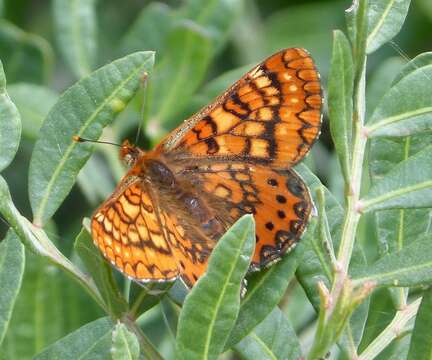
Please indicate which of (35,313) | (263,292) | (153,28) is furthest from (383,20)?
(153,28)

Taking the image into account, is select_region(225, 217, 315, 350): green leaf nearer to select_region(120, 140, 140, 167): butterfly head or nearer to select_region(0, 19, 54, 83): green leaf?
select_region(120, 140, 140, 167): butterfly head

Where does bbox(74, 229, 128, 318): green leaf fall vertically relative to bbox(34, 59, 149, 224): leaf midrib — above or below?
below

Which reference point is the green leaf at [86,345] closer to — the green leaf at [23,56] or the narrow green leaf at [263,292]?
the narrow green leaf at [263,292]

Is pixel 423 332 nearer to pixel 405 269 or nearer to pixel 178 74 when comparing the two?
pixel 405 269

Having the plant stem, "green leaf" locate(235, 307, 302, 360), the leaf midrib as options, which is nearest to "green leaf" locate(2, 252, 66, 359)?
the leaf midrib

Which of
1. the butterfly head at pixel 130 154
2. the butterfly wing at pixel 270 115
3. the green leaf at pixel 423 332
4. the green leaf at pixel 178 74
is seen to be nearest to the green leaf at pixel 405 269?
the green leaf at pixel 423 332

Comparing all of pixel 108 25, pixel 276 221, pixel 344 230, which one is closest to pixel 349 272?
pixel 344 230

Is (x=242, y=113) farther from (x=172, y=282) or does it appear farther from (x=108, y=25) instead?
(x=108, y=25)
